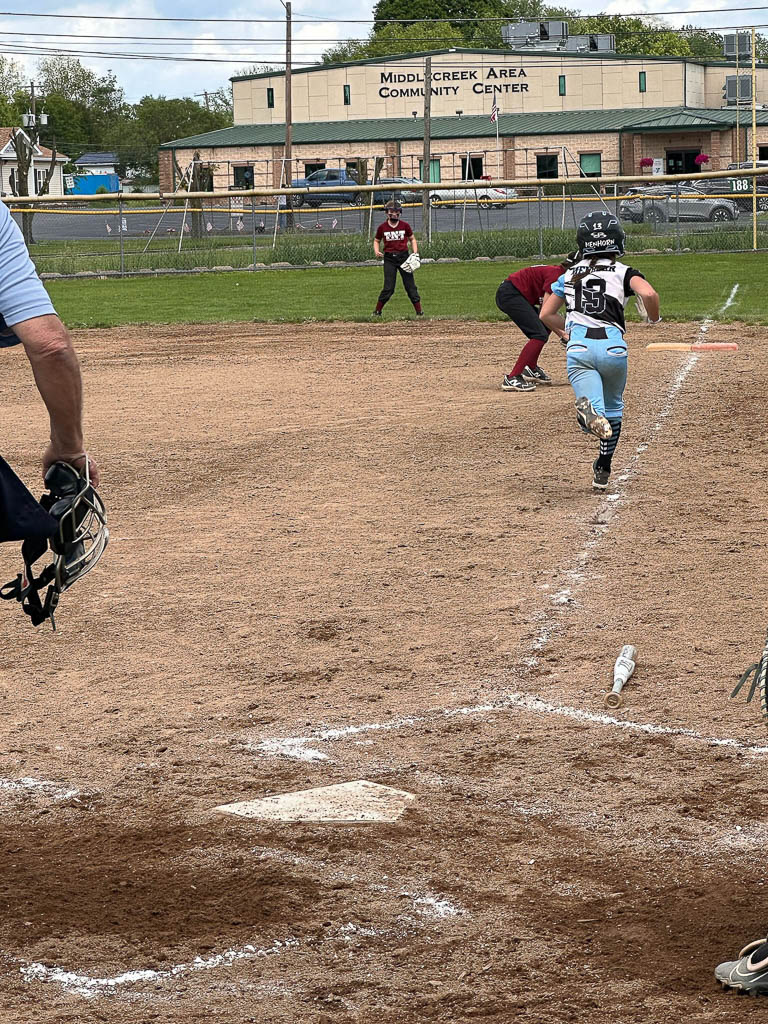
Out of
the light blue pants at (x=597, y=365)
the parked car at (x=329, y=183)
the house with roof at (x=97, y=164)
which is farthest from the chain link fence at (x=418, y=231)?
the house with roof at (x=97, y=164)

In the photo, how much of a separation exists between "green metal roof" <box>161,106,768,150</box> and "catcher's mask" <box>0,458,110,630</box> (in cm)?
6289

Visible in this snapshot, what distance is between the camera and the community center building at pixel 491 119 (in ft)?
214

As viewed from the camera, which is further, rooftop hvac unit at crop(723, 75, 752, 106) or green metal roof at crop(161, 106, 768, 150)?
green metal roof at crop(161, 106, 768, 150)

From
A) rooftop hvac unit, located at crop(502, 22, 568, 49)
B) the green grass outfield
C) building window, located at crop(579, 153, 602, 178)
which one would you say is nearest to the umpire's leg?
the green grass outfield

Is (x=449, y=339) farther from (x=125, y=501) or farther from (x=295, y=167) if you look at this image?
(x=295, y=167)

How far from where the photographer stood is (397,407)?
13.1 m

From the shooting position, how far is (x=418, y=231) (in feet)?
131

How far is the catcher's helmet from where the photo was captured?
30.8 ft

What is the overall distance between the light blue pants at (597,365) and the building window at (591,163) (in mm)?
59760

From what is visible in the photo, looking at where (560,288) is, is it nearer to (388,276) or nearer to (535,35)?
(388,276)

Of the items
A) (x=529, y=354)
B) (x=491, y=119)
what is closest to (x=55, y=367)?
(x=529, y=354)

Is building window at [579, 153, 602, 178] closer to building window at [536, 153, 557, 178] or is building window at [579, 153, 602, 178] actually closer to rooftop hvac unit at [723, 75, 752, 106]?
building window at [536, 153, 557, 178]

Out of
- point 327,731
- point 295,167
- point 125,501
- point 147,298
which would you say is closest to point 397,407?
point 125,501

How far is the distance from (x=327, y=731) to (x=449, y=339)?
1349cm
